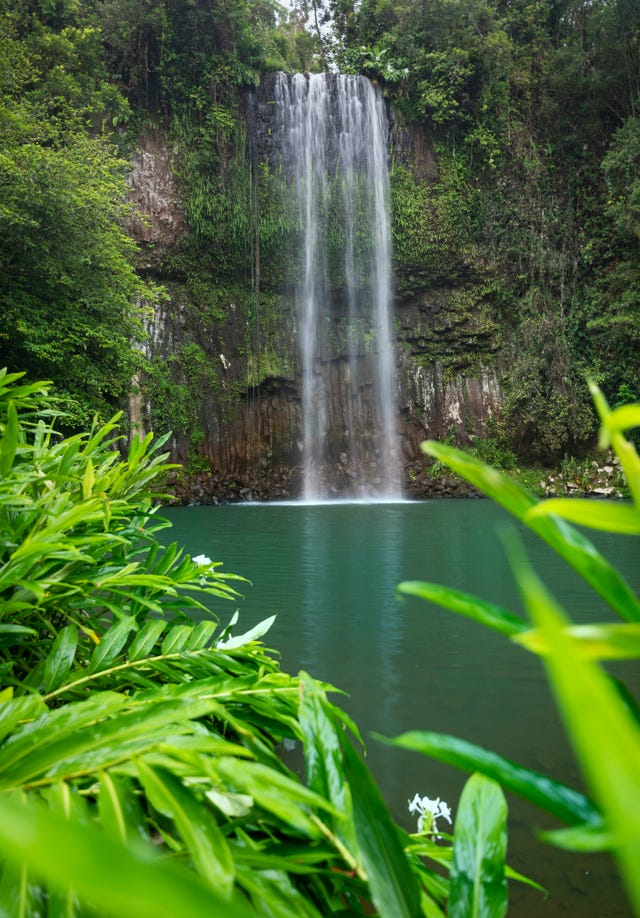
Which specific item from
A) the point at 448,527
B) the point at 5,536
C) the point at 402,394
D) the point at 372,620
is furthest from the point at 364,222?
the point at 5,536

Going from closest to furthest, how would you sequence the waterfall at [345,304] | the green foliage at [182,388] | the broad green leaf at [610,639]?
the broad green leaf at [610,639] < the green foliage at [182,388] < the waterfall at [345,304]

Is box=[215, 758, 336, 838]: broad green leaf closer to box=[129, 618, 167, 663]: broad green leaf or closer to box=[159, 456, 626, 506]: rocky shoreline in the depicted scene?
box=[129, 618, 167, 663]: broad green leaf

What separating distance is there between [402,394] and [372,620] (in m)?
13.7

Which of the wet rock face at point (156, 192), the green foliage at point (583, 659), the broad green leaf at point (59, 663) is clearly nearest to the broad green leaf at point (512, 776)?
the green foliage at point (583, 659)

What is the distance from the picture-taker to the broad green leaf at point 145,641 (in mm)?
990

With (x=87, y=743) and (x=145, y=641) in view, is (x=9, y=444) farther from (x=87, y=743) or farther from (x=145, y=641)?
(x=87, y=743)

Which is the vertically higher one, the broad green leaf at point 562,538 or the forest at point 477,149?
the forest at point 477,149

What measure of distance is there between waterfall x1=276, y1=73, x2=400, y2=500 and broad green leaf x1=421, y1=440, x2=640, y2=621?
16215 mm

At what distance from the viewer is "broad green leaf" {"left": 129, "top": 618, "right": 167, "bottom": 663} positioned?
0.99m

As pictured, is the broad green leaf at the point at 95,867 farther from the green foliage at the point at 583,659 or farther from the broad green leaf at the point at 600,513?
the broad green leaf at the point at 600,513

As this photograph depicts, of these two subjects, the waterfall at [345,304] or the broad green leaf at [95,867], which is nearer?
the broad green leaf at [95,867]

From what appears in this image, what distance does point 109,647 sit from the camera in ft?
3.13

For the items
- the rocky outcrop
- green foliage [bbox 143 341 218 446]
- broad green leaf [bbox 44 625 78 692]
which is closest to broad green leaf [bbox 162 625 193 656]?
broad green leaf [bbox 44 625 78 692]

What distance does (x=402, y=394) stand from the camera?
1709 centimetres
